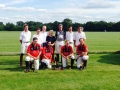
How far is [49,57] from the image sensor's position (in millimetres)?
10719

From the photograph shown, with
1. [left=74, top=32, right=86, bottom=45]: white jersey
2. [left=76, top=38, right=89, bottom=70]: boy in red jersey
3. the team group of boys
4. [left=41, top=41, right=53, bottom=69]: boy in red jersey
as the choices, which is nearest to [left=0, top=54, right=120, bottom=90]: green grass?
[left=76, top=38, right=89, bottom=70]: boy in red jersey

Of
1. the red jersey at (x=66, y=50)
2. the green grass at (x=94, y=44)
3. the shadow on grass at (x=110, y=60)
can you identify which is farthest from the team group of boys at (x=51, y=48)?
the green grass at (x=94, y=44)

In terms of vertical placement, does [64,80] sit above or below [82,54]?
below

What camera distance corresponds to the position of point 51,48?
10969mm

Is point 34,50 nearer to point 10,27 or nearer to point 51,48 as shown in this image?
point 51,48

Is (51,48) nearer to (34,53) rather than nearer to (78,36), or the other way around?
(34,53)

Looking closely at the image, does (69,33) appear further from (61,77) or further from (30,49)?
(61,77)

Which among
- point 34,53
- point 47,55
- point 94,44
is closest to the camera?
point 34,53

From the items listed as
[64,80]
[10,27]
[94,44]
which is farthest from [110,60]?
[10,27]

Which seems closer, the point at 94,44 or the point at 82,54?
the point at 82,54

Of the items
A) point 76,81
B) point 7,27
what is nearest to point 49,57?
point 76,81

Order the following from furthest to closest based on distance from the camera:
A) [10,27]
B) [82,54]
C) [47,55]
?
[10,27]
[47,55]
[82,54]

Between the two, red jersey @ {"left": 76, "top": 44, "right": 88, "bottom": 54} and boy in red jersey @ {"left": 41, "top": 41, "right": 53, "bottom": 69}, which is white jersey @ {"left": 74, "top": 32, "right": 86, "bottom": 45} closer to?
red jersey @ {"left": 76, "top": 44, "right": 88, "bottom": 54}

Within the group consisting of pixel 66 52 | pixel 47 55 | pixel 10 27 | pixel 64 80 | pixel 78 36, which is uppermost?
pixel 10 27
